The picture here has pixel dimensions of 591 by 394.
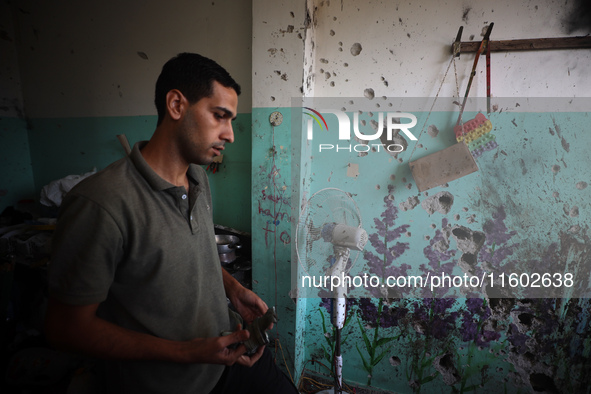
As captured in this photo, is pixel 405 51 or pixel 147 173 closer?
pixel 147 173

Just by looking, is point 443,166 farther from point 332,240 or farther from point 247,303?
point 247,303

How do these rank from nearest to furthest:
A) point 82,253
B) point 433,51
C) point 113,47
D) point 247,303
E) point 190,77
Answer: point 82,253 < point 190,77 < point 247,303 < point 433,51 < point 113,47

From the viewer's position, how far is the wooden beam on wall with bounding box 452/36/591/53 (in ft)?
4.90

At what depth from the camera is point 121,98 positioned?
2502 mm

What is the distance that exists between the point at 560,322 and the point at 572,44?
165cm

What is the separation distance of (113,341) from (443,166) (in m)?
1.82

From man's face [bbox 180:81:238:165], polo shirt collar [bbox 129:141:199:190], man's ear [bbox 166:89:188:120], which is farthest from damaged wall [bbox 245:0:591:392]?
polo shirt collar [bbox 129:141:199:190]

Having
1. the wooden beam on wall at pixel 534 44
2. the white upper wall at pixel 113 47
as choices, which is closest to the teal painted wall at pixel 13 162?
the white upper wall at pixel 113 47

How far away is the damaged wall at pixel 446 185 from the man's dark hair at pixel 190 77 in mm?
774

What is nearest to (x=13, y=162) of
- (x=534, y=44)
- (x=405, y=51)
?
(x=405, y=51)

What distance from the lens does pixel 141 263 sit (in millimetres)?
854

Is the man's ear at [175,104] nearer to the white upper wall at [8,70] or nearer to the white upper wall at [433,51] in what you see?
the white upper wall at [433,51]

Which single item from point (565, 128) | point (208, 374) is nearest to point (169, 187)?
point (208, 374)

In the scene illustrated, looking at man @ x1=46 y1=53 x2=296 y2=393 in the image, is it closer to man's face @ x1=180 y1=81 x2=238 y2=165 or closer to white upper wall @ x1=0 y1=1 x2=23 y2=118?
man's face @ x1=180 y1=81 x2=238 y2=165
